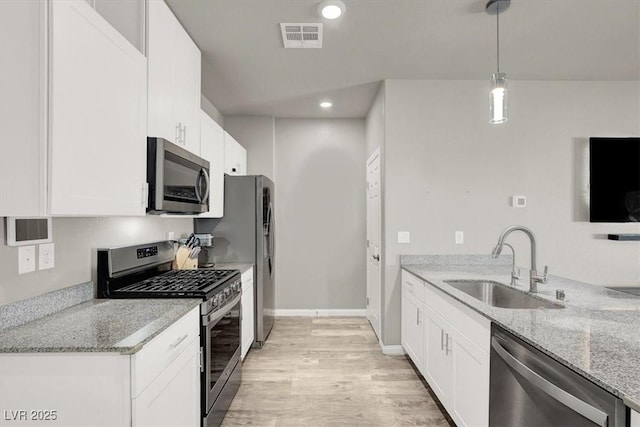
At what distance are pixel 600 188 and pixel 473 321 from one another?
2.42m

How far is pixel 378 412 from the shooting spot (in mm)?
2477

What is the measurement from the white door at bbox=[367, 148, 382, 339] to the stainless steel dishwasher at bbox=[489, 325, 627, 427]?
2044 mm

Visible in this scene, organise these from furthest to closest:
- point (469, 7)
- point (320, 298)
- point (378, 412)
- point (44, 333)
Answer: point (320, 298) < point (378, 412) < point (469, 7) < point (44, 333)

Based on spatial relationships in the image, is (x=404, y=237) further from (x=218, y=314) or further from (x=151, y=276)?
(x=151, y=276)

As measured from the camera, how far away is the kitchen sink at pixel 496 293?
224cm

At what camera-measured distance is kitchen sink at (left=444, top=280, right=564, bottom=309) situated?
7.34 feet

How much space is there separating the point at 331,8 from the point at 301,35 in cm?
43

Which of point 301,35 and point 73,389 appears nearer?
point 73,389

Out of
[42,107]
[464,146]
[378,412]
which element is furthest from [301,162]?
[42,107]

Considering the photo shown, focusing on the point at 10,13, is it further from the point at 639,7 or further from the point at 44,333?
the point at 639,7

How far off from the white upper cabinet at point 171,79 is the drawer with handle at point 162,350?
1031 mm

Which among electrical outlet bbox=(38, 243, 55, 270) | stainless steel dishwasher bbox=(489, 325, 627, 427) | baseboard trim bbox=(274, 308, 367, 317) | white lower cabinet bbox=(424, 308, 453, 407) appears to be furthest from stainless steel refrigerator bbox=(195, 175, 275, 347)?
stainless steel dishwasher bbox=(489, 325, 627, 427)

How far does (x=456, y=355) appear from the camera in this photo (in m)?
2.12

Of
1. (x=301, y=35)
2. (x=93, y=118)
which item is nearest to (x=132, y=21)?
(x=93, y=118)
